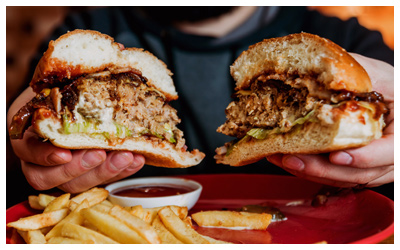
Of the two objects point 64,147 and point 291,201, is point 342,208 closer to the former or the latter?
point 291,201

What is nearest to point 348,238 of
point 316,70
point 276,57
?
point 316,70

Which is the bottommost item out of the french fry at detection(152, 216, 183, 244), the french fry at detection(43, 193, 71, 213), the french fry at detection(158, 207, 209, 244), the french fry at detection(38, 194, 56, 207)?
the french fry at detection(38, 194, 56, 207)

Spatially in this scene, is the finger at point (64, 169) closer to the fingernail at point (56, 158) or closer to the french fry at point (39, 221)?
the fingernail at point (56, 158)

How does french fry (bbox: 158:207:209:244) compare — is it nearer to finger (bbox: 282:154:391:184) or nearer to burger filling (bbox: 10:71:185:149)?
burger filling (bbox: 10:71:185:149)

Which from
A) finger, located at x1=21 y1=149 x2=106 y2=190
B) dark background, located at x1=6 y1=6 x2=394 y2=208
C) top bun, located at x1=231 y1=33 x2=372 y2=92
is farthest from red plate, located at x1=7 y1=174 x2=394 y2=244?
dark background, located at x1=6 y1=6 x2=394 y2=208

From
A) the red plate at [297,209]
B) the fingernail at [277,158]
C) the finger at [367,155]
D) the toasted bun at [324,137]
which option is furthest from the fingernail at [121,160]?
the finger at [367,155]

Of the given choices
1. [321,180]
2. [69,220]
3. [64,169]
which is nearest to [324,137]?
[321,180]

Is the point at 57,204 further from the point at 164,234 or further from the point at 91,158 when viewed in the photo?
the point at 164,234
